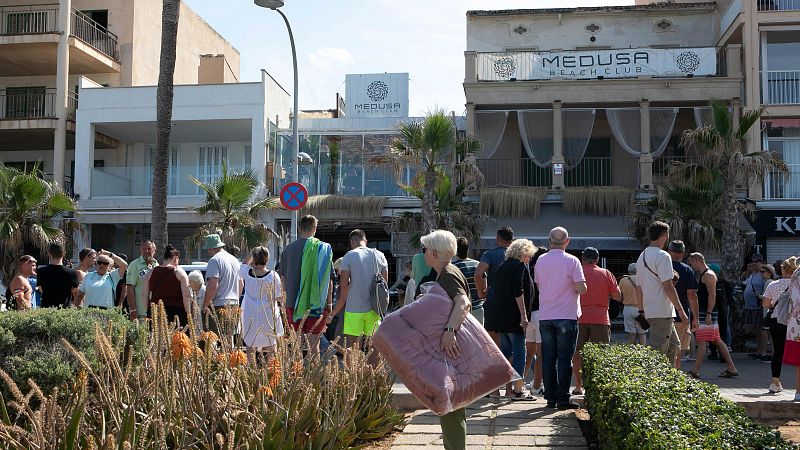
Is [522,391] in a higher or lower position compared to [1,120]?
lower

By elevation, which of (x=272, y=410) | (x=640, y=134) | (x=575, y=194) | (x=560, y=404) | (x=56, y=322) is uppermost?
(x=640, y=134)

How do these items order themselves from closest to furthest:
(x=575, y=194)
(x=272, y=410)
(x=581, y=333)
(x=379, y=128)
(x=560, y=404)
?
1. (x=272, y=410)
2. (x=560, y=404)
3. (x=581, y=333)
4. (x=575, y=194)
5. (x=379, y=128)

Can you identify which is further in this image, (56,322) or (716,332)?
(716,332)

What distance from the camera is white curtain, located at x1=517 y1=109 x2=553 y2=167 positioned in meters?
25.4

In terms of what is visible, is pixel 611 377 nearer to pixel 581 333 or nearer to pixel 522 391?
pixel 522 391

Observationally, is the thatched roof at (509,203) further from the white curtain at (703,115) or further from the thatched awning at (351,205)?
the white curtain at (703,115)

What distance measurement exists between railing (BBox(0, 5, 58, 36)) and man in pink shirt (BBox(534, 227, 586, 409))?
2313 centimetres

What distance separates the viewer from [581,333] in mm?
9266

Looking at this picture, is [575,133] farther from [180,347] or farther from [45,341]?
[180,347]

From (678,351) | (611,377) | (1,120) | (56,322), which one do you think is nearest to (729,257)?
(678,351)

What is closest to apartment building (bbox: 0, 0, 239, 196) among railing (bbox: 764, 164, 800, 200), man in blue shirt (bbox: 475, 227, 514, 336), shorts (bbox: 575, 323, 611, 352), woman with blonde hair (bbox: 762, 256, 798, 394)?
railing (bbox: 764, 164, 800, 200)

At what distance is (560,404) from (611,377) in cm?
192

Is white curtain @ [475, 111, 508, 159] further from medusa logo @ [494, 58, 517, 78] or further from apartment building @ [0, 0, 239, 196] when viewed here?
apartment building @ [0, 0, 239, 196]

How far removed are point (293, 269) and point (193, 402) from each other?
424 cm
